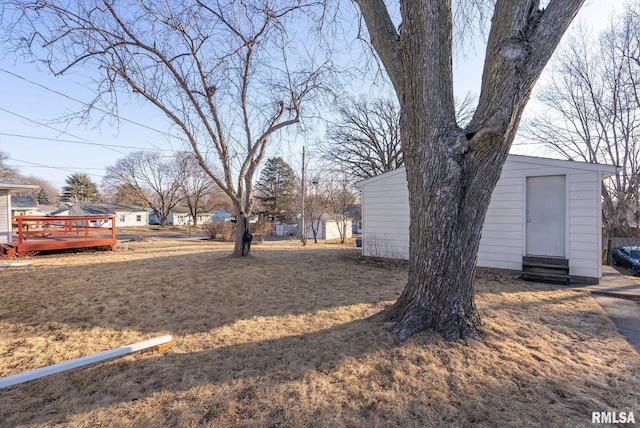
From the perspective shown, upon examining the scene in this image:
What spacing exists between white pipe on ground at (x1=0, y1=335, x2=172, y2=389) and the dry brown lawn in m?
0.10

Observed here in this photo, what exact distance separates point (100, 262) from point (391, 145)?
617 inches

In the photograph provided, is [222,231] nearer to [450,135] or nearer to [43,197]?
[450,135]

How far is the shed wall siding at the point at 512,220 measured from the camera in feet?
18.9

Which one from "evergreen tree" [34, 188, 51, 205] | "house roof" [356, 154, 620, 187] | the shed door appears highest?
"evergreen tree" [34, 188, 51, 205]

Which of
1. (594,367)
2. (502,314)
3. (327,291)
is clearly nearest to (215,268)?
(327,291)

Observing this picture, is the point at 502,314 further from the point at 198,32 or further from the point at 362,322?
the point at 198,32

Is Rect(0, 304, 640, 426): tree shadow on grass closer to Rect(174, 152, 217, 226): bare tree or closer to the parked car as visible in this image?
the parked car

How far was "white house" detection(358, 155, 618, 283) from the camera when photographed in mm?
5754

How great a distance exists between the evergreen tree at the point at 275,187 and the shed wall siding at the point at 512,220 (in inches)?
999

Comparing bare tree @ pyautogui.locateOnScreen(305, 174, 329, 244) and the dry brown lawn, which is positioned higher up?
bare tree @ pyautogui.locateOnScreen(305, 174, 329, 244)

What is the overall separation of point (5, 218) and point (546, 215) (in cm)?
1567

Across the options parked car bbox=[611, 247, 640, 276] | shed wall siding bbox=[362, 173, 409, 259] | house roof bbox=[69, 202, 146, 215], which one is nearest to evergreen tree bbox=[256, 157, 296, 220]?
house roof bbox=[69, 202, 146, 215]
